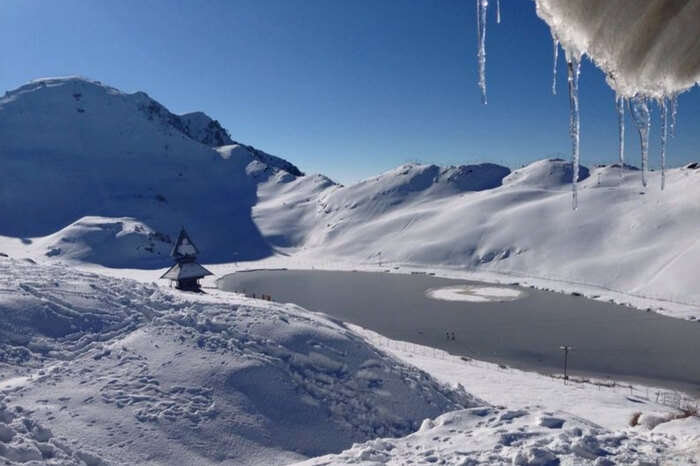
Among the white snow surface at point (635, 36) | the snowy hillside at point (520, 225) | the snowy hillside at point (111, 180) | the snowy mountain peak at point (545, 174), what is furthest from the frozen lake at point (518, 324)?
the snowy mountain peak at point (545, 174)

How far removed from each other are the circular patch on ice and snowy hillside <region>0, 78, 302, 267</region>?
41.0 m

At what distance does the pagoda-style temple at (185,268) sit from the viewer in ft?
113

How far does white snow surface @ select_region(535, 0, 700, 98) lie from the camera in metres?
3.19

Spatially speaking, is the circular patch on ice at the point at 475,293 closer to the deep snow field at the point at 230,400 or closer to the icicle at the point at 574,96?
the deep snow field at the point at 230,400

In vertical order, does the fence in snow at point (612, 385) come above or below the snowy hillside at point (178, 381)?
below

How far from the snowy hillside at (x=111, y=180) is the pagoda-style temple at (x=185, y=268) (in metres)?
39.6

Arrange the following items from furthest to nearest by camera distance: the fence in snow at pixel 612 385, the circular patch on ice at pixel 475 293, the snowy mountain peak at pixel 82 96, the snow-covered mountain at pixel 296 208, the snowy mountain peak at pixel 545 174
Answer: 1. the snowy mountain peak at pixel 82 96
2. the snowy mountain peak at pixel 545 174
3. the snow-covered mountain at pixel 296 208
4. the circular patch on ice at pixel 475 293
5. the fence in snow at pixel 612 385

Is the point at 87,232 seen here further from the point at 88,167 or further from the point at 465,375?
the point at 465,375

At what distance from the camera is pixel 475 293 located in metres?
49.5

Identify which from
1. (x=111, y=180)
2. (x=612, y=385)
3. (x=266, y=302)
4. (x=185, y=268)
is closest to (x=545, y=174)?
(x=612, y=385)

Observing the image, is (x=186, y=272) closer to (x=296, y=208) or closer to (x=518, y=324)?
(x=518, y=324)

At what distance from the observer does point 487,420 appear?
34.5 ft

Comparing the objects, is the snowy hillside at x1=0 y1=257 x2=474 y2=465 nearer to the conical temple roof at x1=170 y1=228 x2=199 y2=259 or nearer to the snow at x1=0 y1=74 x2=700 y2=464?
the snow at x1=0 y1=74 x2=700 y2=464

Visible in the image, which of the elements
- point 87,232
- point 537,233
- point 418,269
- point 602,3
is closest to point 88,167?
point 87,232
